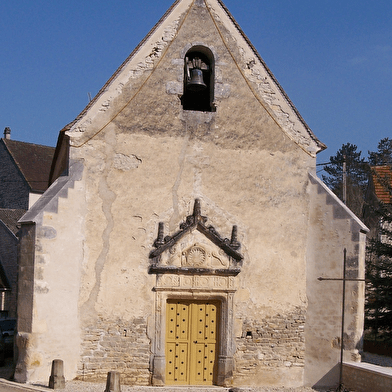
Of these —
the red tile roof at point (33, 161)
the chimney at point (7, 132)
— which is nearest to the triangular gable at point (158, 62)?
the red tile roof at point (33, 161)

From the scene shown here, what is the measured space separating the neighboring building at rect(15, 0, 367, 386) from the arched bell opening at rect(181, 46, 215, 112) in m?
0.06

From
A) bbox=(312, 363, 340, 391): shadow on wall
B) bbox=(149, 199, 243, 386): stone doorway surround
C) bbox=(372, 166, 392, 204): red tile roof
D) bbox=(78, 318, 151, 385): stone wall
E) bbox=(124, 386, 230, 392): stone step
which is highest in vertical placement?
bbox=(372, 166, 392, 204): red tile roof

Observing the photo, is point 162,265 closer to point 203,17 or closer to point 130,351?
point 130,351

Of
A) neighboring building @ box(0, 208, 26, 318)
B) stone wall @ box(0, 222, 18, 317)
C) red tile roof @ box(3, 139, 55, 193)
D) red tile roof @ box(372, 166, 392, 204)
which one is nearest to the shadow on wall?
red tile roof @ box(372, 166, 392, 204)

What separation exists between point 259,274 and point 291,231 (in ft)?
3.76

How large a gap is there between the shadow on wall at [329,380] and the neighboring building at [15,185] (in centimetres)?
1742

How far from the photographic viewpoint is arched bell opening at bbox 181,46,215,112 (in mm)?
12844

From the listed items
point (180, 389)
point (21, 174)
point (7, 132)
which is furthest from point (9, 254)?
point (180, 389)

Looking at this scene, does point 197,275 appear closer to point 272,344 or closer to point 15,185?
point 272,344

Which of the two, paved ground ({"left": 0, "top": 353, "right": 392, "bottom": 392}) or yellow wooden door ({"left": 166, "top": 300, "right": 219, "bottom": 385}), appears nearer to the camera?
paved ground ({"left": 0, "top": 353, "right": 392, "bottom": 392})

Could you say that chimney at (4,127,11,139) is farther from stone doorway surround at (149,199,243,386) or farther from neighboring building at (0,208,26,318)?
stone doorway surround at (149,199,243,386)

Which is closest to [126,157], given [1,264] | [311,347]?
[311,347]

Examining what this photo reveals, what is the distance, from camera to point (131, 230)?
12.3 meters

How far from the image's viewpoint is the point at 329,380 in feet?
40.6
